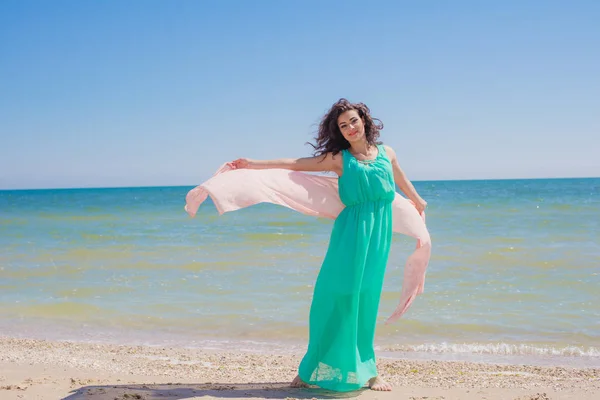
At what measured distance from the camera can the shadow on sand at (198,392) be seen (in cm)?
423

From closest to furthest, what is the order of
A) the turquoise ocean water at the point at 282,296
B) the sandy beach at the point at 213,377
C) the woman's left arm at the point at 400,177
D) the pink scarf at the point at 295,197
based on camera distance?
the pink scarf at the point at 295,197 < the sandy beach at the point at 213,377 < the woman's left arm at the point at 400,177 < the turquoise ocean water at the point at 282,296

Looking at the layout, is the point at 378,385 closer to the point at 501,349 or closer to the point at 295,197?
the point at 295,197

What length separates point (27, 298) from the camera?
941 cm

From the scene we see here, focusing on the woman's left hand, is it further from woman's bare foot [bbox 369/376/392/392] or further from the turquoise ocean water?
the turquoise ocean water

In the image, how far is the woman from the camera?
13.7 ft

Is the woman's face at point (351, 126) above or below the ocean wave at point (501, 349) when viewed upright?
above

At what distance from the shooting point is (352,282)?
4.17 metres

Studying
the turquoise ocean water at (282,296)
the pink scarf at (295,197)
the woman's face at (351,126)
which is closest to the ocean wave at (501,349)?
the turquoise ocean water at (282,296)

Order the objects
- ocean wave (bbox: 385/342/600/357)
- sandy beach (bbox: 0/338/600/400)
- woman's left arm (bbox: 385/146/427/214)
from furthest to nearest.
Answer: ocean wave (bbox: 385/342/600/357) < woman's left arm (bbox: 385/146/427/214) < sandy beach (bbox: 0/338/600/400)

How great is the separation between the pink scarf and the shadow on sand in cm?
101

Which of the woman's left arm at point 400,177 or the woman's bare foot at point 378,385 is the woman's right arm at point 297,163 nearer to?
the woman's left arm at point 400,177

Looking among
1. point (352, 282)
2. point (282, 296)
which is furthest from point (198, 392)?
point (282, 296)

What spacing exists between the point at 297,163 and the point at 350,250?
2.41 ft

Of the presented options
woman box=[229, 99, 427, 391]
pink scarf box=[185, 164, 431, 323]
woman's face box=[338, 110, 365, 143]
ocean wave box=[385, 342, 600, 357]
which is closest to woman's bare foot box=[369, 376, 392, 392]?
woman box=[229, 99, 427, 391]
